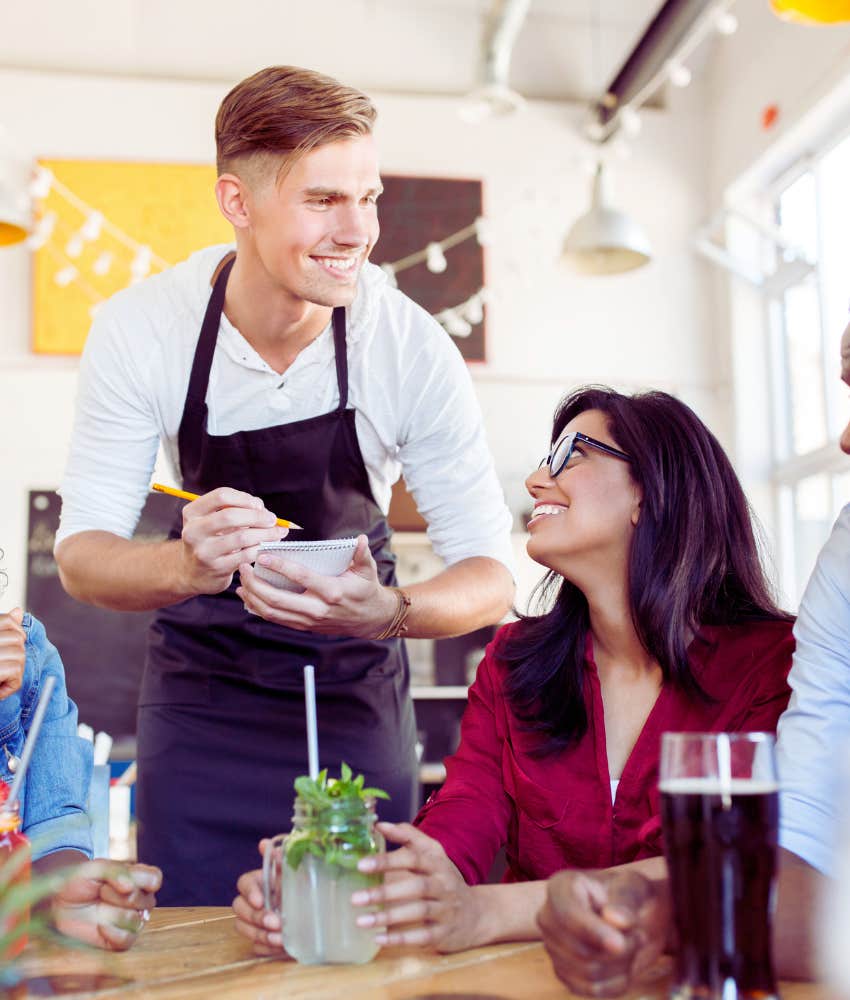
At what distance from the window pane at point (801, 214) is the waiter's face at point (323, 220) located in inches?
167

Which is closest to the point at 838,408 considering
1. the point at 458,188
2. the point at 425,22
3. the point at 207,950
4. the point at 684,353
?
the point at 684,353

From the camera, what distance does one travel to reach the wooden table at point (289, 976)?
3.36ft

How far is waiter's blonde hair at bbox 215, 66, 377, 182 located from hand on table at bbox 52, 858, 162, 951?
1193mm

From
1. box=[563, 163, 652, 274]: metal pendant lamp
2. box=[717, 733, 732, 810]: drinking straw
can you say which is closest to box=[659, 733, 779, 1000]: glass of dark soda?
box=[717, 733, 732, 810]: drinking straw

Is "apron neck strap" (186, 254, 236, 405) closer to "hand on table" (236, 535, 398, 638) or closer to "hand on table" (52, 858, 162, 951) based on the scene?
"hand on table" (236, 535, 398, 638)

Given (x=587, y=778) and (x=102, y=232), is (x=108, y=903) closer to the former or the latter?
(x=587, y=778)

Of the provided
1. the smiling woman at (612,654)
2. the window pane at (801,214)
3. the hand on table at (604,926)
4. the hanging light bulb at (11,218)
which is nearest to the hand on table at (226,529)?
the smiling woman at (612,654)

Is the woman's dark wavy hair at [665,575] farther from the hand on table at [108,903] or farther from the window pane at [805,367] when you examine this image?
the window pane at [805,367]

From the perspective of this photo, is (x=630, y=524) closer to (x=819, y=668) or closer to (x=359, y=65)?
(x=819, y=668)

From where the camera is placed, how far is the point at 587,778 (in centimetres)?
164

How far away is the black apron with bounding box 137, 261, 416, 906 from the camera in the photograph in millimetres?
2074

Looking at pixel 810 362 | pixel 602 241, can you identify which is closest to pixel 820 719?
pixel 602 241

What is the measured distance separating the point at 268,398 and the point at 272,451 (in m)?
0.09

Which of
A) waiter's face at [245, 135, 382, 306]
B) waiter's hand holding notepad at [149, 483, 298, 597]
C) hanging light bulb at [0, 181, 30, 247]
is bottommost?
waiter's hand holding notepad at [149, 483, 298, 597]
